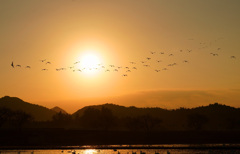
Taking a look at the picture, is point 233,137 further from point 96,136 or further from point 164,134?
point 96,136

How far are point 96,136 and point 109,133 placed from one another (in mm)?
8649

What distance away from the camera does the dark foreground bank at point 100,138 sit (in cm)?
15138

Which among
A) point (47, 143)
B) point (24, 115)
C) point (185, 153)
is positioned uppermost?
point (24, 115)

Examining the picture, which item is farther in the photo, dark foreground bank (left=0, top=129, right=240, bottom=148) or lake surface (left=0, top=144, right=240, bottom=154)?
dark foreground bank (left=0, top=129, right=240, bottom=148)

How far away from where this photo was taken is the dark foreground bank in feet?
Answer: 497

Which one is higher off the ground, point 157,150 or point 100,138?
point 100,138

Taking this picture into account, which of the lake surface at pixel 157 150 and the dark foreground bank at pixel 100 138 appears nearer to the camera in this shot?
the lake surface at pixel 157 150

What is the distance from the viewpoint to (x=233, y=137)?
174m

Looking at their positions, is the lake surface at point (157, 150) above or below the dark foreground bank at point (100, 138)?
below

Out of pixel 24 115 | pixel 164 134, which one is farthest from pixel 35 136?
pixel 164 134

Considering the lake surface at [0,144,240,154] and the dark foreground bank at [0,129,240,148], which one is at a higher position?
the dark foreground bank at [0,129,240,148]

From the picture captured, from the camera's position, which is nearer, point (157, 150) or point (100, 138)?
point (157, 150)

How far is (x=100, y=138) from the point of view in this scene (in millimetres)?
164250

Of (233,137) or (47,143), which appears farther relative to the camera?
(233,137)
